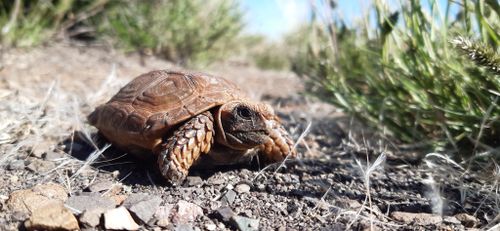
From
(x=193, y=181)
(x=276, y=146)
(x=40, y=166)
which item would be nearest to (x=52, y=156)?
(x=40, y=166)

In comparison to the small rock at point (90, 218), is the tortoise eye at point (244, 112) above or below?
above

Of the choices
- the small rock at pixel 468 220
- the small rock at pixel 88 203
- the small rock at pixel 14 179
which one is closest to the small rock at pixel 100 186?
the small rock at pixel 88 203

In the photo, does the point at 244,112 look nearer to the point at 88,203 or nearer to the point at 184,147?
the point at 184,147

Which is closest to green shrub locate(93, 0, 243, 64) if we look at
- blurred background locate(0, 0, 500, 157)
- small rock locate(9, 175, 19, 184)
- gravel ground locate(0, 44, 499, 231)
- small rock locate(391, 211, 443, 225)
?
blurred background locate(0, 0, 500, 157)

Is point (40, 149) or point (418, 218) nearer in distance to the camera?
point (418, 218)

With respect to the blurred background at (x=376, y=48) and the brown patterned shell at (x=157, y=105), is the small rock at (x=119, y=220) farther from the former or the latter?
the blurred background at (x=376, y=48)

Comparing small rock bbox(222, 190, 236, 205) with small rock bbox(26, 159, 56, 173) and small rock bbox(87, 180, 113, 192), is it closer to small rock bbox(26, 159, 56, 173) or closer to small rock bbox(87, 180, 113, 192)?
small rock bbox(87, 180, 113, 192)

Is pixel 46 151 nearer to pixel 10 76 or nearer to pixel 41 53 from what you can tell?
pixel 10 76
